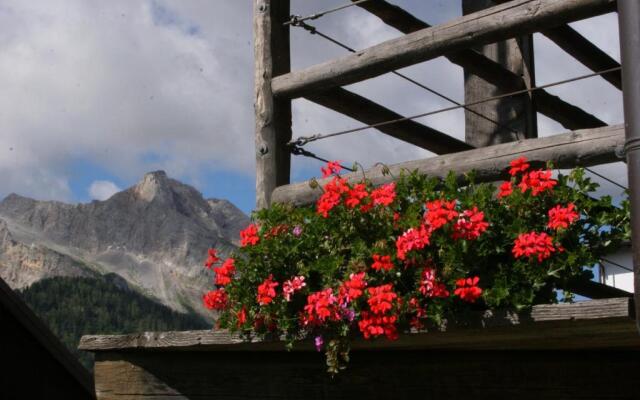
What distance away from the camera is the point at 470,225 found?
3.66m

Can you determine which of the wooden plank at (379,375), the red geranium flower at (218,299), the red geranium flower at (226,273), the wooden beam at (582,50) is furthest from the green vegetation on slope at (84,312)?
the red geranium flower at (226,273)

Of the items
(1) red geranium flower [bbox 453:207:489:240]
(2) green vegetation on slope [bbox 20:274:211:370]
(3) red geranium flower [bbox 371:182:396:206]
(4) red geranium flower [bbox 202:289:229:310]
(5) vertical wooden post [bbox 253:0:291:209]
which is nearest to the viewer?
(1) red geranium flower [bbox 453:207:489:240]

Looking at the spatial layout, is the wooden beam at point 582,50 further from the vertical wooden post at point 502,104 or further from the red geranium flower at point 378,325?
the red geranium flower at point 378,325

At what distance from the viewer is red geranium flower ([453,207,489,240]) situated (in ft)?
12.0

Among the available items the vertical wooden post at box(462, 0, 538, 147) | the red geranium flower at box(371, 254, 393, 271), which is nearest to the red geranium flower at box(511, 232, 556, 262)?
the red geranium flower at box(371, 254, 393, 271)

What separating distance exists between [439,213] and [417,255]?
0.19m

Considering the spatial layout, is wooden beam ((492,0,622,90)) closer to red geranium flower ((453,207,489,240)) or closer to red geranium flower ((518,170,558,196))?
red geranium flower ((518,170,558,196))

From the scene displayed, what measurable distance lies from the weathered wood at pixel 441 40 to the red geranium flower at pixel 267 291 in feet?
5.94

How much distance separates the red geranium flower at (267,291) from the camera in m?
4.07

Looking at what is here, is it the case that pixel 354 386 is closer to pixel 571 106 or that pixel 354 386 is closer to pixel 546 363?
pixel 546 363

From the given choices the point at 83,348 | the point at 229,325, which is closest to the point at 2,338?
the point at 83,348

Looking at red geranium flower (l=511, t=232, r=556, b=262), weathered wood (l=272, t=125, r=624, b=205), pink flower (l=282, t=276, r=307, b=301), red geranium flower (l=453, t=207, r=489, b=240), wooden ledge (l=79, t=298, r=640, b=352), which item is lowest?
wooden ledge (l=79, t=298, r=640, b=352)

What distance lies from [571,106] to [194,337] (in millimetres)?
5178

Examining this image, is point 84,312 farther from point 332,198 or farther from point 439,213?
point 439,213
